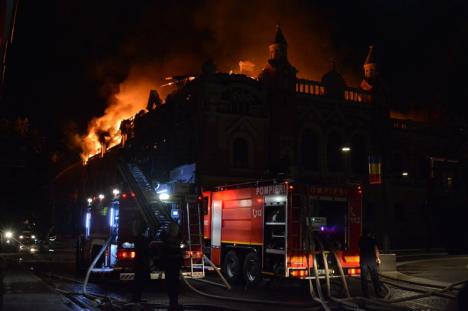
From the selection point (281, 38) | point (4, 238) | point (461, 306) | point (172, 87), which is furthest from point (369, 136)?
point (461, 306)

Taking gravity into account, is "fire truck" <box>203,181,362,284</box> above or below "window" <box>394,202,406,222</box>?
below

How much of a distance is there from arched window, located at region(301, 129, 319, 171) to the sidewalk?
1898cm

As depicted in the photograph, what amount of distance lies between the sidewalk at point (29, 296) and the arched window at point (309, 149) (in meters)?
19.0

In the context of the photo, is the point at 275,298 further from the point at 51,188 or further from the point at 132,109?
the point at 132,109

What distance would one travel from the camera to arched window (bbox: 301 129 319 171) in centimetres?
3211

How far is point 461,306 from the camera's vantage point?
3.54 m

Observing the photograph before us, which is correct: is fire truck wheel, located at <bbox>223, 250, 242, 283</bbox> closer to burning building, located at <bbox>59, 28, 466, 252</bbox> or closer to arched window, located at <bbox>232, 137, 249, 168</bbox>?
burning building, located at <bbox>59, 28, 466, 252</bbox>

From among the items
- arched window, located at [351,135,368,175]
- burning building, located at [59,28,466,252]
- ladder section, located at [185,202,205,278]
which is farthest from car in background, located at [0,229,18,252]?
arched window, located at [351,135,368,175]

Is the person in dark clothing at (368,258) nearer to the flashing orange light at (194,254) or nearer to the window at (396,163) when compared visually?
the flashing orange light at (194,254)

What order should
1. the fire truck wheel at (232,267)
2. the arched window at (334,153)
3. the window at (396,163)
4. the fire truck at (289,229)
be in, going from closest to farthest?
the fire truck at (289,229)
the fire truck wheel at (232,267)
the arched window at (334,153)
the window at (396,163)

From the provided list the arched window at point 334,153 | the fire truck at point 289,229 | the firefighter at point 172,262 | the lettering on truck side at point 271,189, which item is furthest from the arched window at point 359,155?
the firefighter at point 172,262

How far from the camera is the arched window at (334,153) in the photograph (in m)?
32.9

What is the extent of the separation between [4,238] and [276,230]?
72.5 ft

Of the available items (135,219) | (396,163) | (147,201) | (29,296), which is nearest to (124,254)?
(135,219)
